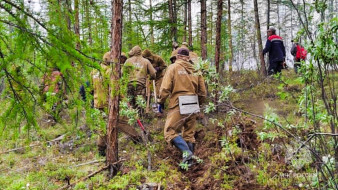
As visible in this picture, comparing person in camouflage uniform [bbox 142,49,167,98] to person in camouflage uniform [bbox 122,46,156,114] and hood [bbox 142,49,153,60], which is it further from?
person in camouflage uniform [bbox 122,46,156,114]

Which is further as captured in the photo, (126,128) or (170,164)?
(126,128)

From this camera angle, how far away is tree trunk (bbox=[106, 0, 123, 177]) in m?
4.07

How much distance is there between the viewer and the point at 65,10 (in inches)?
105

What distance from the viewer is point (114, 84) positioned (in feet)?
12.8

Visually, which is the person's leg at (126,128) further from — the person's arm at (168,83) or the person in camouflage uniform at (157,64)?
the person in camouflage uniform at (157,64)

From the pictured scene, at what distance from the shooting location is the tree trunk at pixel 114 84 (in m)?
4.07

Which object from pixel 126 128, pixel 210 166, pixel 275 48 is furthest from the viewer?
pixel 275 48

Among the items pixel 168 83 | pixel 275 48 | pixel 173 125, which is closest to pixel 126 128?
pixel 173 125

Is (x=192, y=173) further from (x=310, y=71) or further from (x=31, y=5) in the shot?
(x=31, y=5)

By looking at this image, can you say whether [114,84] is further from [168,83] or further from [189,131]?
[189,131]

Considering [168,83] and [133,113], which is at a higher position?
[168,83]

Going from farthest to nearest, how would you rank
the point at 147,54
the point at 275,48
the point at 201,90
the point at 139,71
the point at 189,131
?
the point at 275,48 < the point at 147,54 < the point at 139,71 < the point at 201,90 < the point at 189,131

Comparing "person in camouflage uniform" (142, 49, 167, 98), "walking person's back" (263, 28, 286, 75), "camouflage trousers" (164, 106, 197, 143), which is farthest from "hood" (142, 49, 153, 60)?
"walking person's back" (263, 28, 286, 75)

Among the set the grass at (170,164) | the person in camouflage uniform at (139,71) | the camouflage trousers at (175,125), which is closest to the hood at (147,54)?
the person in camouflage uniform at (139,71)
